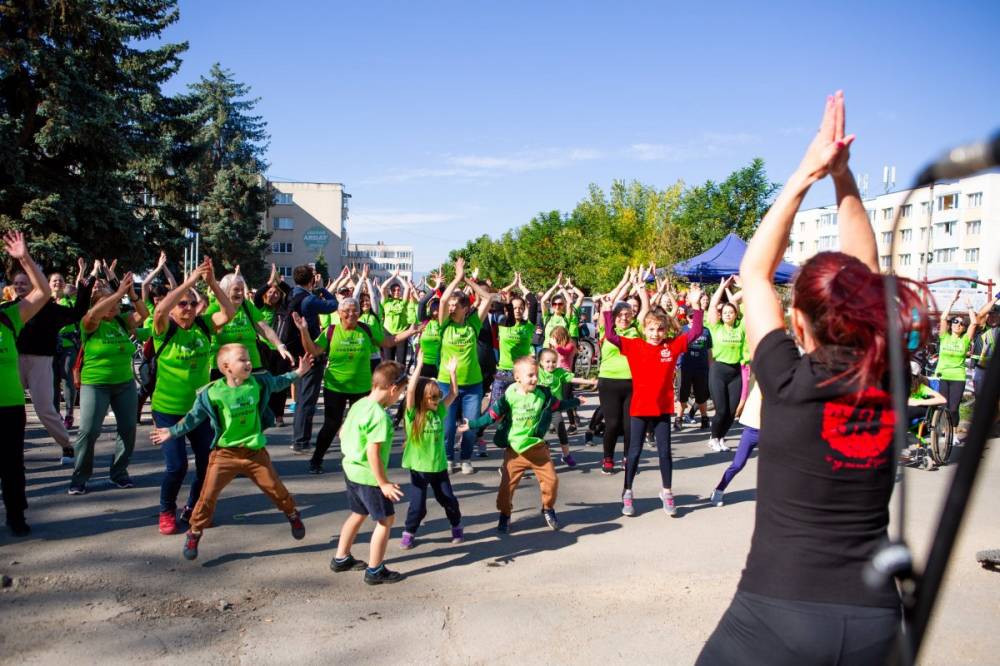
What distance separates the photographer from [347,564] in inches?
213

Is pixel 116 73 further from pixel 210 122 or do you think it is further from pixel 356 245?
pixel 356 245

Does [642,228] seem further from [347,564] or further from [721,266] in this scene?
[347,564]

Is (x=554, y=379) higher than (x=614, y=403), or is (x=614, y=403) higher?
(x=554, y=379)

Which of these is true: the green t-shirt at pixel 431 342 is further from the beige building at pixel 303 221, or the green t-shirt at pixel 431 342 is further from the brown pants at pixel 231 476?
the beige building at pixel 303 221

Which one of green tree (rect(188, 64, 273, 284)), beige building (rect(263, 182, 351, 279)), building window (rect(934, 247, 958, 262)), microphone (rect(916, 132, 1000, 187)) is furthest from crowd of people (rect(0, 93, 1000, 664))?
beige building (rect(263, 182, 351, 279))

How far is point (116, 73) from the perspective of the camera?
27.1 meters

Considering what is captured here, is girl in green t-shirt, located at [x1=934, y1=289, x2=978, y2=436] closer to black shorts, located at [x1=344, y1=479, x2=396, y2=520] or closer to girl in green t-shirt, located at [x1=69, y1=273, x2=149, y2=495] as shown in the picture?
black shorts, located at [x1=344, y1=479, x2=396, y2=520]

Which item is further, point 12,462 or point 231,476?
point 12,462

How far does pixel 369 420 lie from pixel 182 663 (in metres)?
1.82

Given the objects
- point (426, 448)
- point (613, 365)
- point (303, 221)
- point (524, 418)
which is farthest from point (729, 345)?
point (303, 221)

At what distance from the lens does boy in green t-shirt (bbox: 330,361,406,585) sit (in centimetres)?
515

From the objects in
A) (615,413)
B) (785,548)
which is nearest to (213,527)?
(615,413)

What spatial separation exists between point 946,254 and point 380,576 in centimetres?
8121

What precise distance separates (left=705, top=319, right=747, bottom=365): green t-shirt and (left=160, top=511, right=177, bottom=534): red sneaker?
658 centimetres
